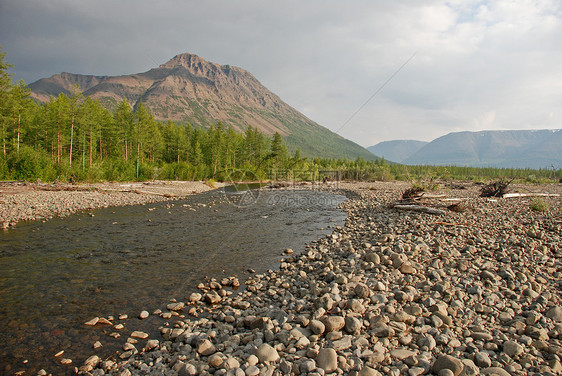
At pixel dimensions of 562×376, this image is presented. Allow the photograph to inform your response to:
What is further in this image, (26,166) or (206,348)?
(26,166)

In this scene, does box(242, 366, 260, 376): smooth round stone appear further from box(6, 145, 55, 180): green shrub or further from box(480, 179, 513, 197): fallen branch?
box(6, 145, 55, 180): green shrub

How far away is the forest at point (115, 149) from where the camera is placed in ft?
93.4

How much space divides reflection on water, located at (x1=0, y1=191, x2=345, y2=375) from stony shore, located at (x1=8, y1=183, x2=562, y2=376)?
0.76 meters

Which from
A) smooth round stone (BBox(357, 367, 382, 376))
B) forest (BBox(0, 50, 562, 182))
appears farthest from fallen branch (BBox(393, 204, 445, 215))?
smooth round stone (BBox(357, 367, 382, 376))

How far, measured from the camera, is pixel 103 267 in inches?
332

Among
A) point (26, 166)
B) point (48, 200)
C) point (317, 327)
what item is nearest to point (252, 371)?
point (317, 327)

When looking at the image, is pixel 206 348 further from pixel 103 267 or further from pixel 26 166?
pixel 26 166

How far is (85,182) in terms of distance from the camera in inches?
1192

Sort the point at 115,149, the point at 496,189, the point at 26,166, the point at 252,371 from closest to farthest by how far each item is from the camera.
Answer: the point at 252,371
the point at 496,189
the point at 26,166
the point at 115,149

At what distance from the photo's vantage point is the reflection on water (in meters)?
4.93

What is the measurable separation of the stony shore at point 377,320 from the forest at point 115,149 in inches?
418

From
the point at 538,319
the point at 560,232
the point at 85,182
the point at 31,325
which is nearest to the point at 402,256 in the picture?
the point at 538,319

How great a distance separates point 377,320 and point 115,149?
61.6m

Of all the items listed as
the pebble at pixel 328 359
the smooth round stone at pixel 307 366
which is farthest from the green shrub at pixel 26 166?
the pebble at pixel 328 359
